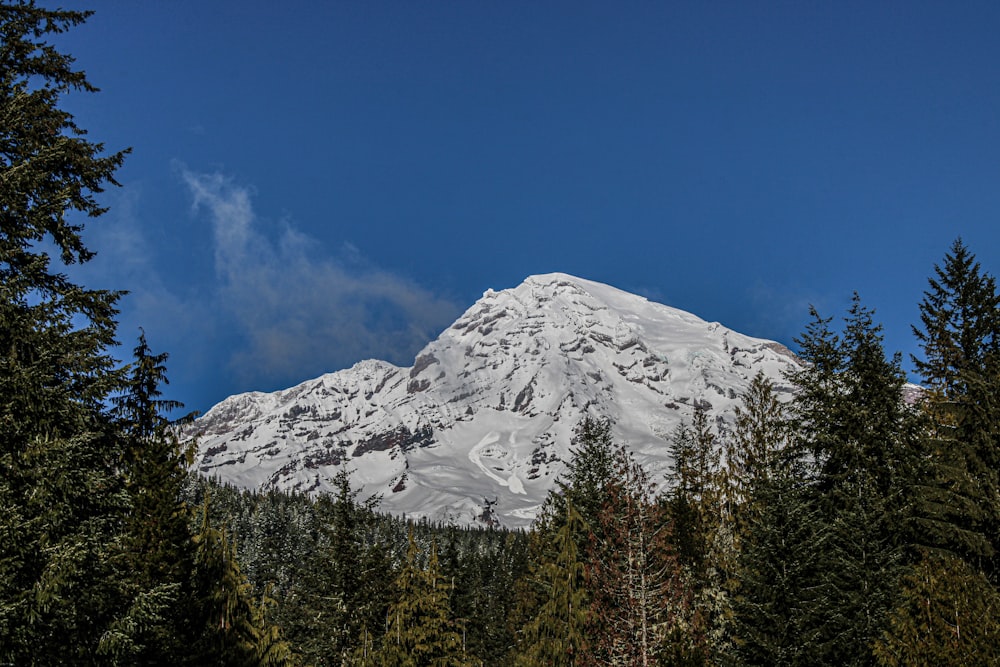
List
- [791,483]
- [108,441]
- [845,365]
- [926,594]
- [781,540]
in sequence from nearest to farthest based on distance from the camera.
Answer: [108,441] < [926,594] < [781,540] < [791,483] < [845,365]

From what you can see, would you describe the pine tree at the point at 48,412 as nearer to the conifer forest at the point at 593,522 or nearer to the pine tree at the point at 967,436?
the conifer forest at the point at 593,522

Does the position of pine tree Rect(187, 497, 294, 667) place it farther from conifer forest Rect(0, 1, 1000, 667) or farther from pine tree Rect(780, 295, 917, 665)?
pine tree Rect(780, 295, 917, 665)

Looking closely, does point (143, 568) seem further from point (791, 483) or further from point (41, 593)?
point (791, 483)

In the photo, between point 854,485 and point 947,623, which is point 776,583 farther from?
point 854,485

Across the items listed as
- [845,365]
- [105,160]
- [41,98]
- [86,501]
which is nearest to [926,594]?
[845,365]

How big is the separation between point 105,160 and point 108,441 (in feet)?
18.8

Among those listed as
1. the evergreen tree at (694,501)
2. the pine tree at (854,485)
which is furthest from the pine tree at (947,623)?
the evergreen tree at (694,501)

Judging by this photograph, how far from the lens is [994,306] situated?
26.5 m

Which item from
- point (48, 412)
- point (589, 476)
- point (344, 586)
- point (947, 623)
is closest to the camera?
point (48, 412)

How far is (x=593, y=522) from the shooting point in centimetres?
2950

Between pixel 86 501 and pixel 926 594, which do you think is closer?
pixel 86 501

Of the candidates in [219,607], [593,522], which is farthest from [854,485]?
[219,607]

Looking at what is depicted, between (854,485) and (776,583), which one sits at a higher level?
(854,485)

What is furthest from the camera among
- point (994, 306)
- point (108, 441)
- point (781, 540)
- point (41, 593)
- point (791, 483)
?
point (994, 306)
